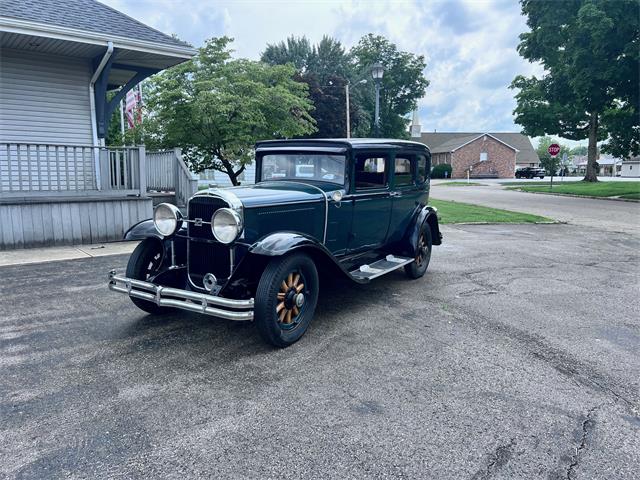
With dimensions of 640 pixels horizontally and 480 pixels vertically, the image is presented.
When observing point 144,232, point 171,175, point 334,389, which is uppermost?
point 171,175

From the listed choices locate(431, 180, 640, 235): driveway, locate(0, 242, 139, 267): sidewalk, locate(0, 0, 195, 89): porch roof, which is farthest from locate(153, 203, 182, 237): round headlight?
locate(431, 180, 640, 235): driveway

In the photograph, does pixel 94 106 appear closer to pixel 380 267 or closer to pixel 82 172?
pixel 82 172

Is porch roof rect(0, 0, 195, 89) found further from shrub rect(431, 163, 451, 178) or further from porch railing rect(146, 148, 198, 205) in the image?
shrub rect(431, 163, 451, 178)

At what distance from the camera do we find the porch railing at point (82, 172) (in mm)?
8648

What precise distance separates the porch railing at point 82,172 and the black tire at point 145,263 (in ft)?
16.5

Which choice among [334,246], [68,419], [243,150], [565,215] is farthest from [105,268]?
[565,215]

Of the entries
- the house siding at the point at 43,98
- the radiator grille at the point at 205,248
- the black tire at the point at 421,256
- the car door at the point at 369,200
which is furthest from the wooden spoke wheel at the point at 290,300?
the house siding at the point at 43,98

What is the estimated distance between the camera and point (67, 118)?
10.4 m

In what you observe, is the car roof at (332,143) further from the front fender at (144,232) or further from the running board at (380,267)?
the front fender at (144,232)

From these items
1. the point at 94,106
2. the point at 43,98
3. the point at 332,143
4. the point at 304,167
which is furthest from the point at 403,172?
the point at 43,98

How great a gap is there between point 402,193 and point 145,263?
10.5 feet

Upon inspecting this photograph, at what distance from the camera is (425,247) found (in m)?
6.64

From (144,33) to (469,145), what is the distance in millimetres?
49143

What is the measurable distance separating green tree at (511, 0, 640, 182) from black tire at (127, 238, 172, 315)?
58.6 ft
